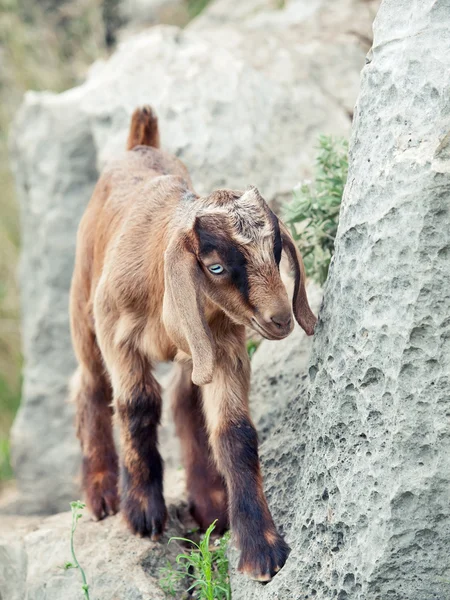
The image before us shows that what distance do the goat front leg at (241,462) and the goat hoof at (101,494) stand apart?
105 centimetres

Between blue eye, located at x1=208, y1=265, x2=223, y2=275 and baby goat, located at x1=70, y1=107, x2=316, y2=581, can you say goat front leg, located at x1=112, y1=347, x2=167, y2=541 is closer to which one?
baby goat, located at x1=70, y1=107, x2=316, y2=581

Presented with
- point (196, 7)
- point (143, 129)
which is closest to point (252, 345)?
point (143, 129)

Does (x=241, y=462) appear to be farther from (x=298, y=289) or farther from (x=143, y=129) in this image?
(x=143, y=129)

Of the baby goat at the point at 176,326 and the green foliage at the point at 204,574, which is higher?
the baby goat at the point at 176,326

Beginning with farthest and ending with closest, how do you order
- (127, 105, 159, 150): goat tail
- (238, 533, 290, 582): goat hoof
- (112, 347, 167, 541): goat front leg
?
(127, 105, 159, 150): goat tail → (112, 347, 167, 541): goat front leg → (238, 533, 290, 582): goat hoof

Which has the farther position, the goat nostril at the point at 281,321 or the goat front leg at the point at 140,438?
the goat front leg at the point at 140,438

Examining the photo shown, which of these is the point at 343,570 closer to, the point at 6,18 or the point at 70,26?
the point at 6,18

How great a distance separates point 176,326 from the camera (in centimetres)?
382

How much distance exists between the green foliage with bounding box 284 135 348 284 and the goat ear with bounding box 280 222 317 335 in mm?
850

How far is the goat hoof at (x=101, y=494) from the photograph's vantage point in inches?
193

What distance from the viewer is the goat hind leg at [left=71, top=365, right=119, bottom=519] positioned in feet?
16.8

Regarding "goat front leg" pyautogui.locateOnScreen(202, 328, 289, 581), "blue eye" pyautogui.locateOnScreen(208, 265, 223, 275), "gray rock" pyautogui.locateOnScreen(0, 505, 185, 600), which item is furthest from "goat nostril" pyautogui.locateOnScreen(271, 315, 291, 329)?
"gray rock" pyautogui.locateOnScreen(0, 505, 185, 600)

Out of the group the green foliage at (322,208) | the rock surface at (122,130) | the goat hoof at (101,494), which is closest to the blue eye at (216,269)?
the green foliage at (322,208)

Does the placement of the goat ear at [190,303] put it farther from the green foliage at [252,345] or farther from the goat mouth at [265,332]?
the green foliage at [252,345]
